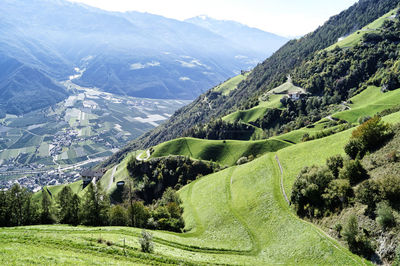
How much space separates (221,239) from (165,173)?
320 ft

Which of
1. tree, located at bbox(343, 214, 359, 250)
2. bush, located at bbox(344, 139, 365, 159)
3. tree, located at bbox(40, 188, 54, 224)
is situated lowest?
tree, located at bbox(40, 188, 54, 224)

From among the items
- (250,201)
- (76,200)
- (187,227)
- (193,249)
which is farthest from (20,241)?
(250,201)

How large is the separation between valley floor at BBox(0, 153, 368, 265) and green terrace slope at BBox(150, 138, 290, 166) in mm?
69274

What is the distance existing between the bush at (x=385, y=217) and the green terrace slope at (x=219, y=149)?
4539 inches

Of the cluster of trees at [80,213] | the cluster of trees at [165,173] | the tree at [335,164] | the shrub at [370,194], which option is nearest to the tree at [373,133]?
the tree at [335,164]

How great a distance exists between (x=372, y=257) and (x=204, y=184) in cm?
7854

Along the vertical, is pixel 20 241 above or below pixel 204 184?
above

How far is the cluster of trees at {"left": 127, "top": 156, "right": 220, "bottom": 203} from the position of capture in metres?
151

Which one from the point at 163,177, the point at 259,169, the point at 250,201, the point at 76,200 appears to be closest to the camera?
the point at 250,201

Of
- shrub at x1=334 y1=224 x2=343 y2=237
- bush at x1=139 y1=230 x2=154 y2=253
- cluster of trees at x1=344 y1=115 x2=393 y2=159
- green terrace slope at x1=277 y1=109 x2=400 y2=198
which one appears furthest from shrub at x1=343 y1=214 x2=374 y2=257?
bush at x1=139 y1=230 x2=154 y2=253

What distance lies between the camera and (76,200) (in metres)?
81.1

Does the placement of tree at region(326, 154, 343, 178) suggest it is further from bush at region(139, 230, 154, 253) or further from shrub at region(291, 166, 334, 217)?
bush at region(139, 230, 154, 253)

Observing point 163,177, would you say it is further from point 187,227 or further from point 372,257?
point 372,257

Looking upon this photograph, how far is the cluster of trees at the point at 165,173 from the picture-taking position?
150875mm
